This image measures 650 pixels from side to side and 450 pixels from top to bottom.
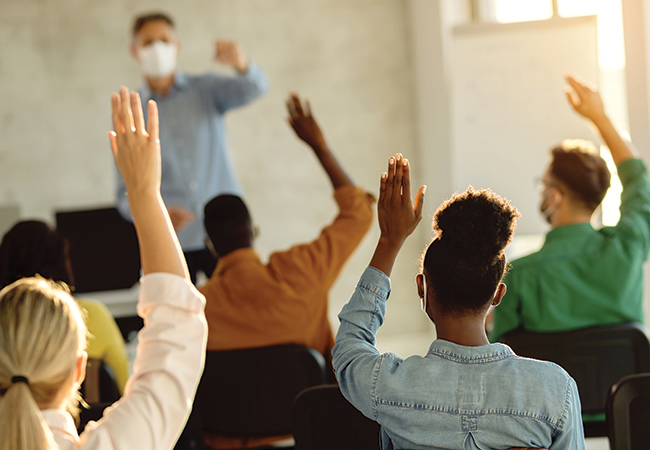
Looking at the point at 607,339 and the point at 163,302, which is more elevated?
the point at 163,302

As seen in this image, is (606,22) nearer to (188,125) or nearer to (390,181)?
(188,125)

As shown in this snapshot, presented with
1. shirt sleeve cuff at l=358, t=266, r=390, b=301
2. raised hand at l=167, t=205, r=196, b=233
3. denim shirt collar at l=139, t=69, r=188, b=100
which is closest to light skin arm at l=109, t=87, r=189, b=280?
shirt sleeve cuff at l=358, t=266, r=390, b=301

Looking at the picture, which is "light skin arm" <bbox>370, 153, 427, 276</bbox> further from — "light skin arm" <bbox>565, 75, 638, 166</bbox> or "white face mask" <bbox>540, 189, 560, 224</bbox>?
Answer: "light skin arm" <bbox>565, 75, 638, 166</bbox>

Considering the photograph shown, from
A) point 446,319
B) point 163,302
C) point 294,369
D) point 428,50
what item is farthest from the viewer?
point 428,50

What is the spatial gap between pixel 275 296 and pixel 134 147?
3.23 ft

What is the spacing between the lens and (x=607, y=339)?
1.77 metres

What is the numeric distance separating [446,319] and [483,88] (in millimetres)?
2845

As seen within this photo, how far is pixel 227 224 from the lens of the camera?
6.71 ft

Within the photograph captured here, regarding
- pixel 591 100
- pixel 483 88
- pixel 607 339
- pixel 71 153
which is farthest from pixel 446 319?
pixel 71 153

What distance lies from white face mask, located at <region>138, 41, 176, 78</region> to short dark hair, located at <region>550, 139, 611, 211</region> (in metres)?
2.17

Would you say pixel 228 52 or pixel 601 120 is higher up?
pixel 228 52

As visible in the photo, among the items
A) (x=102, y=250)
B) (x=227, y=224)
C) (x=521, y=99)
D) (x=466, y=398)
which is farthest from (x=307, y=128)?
(x=102, y=250)

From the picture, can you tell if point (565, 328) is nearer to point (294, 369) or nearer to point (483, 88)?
point (294, 369)

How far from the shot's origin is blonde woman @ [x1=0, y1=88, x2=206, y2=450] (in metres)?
0.83
